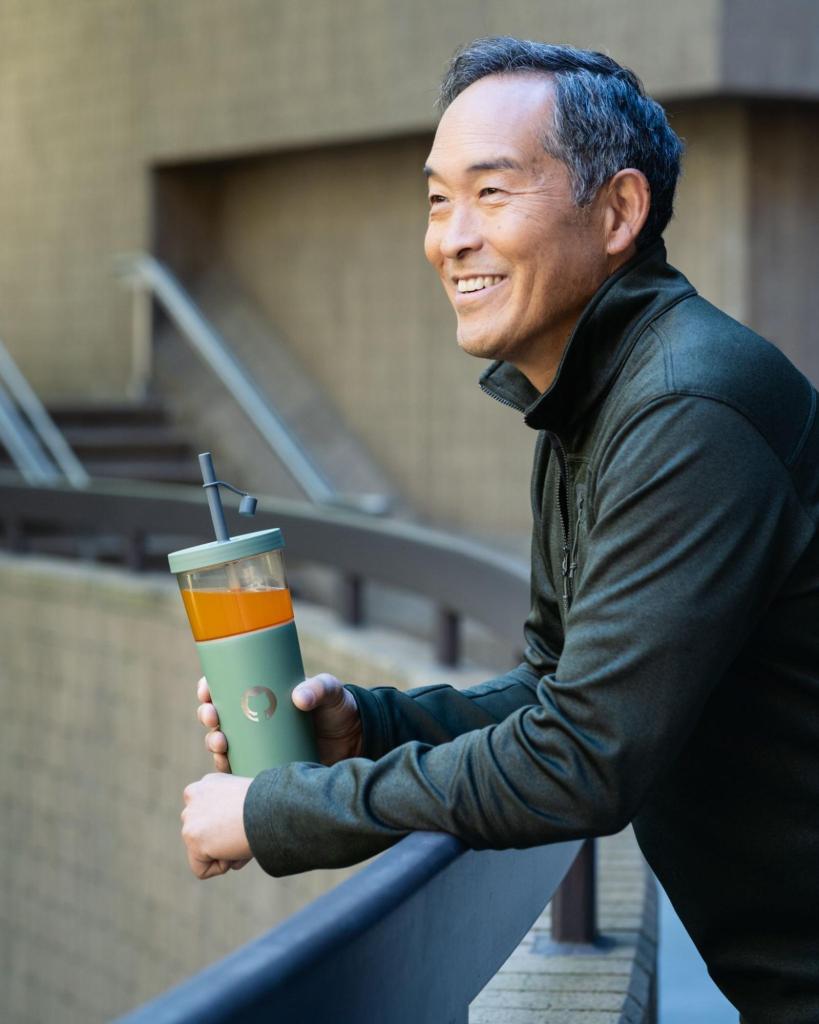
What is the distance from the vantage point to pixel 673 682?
5.45ft

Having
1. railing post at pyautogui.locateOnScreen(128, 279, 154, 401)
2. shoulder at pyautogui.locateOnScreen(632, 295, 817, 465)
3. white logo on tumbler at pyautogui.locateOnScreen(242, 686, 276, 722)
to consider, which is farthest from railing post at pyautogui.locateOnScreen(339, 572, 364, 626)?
railing post at pyautogui.locateOnScreen(128, 279, 154, 401)

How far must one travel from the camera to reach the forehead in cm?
203

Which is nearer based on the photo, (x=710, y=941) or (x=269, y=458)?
(x=710, y=941)

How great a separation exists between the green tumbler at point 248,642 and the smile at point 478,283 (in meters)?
0.42

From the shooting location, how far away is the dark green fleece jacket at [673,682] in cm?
167

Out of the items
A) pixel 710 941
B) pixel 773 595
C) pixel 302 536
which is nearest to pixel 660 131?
pixel 773 595

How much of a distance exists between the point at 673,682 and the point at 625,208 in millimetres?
700

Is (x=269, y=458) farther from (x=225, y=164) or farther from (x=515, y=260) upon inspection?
(x=515, y=260)

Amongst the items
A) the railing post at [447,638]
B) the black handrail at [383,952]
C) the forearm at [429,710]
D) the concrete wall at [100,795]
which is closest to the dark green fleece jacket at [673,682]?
the black handrail at [383,952]

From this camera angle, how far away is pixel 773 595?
179cm

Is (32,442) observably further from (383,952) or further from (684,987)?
(383,952)

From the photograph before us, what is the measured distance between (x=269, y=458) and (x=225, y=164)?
291 centimetres

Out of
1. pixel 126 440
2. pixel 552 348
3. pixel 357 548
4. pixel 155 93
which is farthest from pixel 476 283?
pixel 155 93

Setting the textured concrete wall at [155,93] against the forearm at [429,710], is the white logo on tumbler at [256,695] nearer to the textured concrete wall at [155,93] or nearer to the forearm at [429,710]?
the forearm at [429,710]
